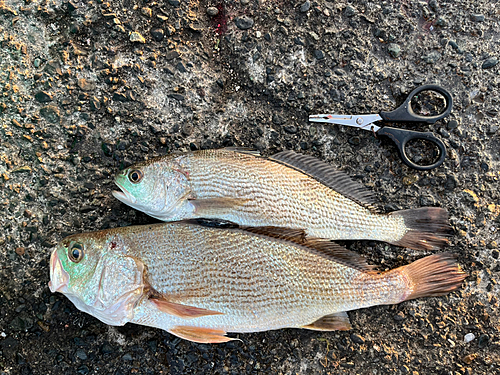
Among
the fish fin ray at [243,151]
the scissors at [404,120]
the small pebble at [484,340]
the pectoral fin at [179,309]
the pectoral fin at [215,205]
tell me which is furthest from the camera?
the small pebble at [484,340]

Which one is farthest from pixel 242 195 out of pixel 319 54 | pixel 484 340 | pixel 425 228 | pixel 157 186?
pixel 484 340

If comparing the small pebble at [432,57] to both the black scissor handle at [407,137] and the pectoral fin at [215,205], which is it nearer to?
the black scissor handle at [407,137]

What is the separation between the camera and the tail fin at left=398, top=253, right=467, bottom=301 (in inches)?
104

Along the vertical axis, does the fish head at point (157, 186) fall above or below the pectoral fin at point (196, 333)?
above

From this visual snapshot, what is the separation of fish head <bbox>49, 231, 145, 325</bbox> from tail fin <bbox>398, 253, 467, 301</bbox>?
1.93 meters

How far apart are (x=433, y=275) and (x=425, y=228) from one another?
359mm

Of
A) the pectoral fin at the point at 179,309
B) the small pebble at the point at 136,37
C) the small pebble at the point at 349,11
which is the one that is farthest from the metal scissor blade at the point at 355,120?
the pectoral fin at the point at 179,309

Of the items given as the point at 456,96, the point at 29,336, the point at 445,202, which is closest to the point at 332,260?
the point at 445,202

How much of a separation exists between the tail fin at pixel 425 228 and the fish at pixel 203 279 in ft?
1.78

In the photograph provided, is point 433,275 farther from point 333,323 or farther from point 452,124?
point 452,124

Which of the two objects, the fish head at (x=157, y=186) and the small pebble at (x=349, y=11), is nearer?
the fish head at (x=157, y=186)

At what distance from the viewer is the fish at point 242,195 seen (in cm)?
252

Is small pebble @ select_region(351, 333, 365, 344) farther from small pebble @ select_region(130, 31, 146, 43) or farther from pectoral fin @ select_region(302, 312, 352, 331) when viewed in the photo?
small pebble @ select_region(130, 31, 146, 43)

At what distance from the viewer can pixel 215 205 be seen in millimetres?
2516
